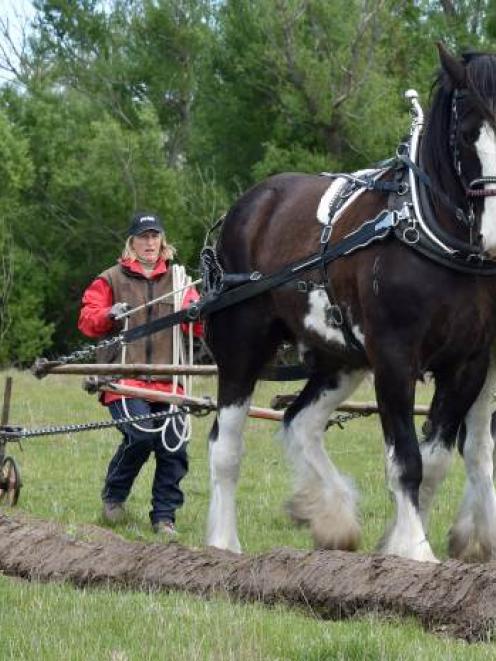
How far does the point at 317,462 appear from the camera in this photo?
7992 millimetres

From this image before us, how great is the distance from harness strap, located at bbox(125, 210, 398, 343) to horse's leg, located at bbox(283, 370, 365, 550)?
0.66 meters

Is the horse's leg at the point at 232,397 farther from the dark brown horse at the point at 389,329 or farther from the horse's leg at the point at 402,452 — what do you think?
the horse's leg at the point at 402,452

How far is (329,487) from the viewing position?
26.0 ft

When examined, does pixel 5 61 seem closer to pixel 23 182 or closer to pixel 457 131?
pixel 23 182

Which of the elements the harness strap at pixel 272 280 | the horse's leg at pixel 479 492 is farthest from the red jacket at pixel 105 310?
the horse's leg at pixel 479 492

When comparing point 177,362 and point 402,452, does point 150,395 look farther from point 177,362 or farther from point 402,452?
point 402,452

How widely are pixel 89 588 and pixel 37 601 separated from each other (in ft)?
1.91

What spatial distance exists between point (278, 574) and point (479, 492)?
1.84m

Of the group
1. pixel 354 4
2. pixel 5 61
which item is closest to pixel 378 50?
pixel 354 4

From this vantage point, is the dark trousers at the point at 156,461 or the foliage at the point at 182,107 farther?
the foliage at the point at 182,107

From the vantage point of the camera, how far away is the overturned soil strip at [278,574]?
17.2 feet

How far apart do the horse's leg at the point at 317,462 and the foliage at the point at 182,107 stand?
2643 cm

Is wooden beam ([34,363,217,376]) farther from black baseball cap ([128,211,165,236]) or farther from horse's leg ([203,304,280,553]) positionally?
black baseball cap ([128,211,165,236])

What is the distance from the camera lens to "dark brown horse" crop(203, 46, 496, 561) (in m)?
6.53
